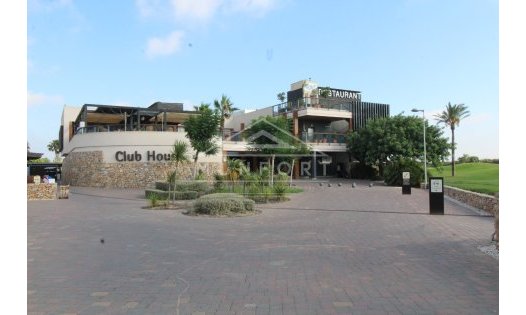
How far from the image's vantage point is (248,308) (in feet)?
15.9

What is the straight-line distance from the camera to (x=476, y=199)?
16.1 m

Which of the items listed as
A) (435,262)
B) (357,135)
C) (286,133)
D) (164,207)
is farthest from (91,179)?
(435,262)

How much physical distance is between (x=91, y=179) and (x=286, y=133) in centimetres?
1529

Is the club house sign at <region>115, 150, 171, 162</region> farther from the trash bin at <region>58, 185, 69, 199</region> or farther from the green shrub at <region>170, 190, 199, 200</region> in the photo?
the green shrub at <region>170, 190, 199, 200</region>

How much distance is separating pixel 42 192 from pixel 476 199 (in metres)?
20.0

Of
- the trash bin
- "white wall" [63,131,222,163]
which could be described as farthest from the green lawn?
the trash bin

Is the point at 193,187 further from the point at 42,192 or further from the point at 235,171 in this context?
the point at 42,192

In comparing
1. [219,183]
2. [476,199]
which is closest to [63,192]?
[219,183]

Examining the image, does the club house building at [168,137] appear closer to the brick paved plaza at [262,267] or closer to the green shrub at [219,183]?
the green shrub at [219,183]

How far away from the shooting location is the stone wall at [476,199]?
45.8 ft

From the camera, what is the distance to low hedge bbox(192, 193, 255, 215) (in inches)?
557
